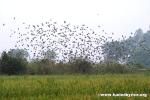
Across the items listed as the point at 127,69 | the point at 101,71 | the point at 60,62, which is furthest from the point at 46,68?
the point at 127,69

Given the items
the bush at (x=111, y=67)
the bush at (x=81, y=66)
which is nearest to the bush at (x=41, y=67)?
the bush at (x=81, y=66)

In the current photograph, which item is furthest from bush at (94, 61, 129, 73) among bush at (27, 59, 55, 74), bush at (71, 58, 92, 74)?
bush at (27, 59, 55, 74)

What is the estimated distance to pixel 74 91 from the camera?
12539mm

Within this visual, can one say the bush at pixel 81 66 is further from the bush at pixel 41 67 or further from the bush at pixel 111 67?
the bush at pixel 41 67

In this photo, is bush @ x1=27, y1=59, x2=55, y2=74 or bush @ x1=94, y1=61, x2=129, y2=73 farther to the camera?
bush @ x1=94, y1=61, x2=129, y2=73

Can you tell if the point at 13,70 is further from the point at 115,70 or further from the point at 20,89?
the point at 20,89

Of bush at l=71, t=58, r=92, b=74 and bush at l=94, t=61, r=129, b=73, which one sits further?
bush at l=94, t=61, r=129, b=73

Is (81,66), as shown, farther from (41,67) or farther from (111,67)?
(41,67)

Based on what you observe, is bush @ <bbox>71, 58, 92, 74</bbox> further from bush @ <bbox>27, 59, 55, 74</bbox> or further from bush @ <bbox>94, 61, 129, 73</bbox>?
bush @ <bbox>27, 59, 55, 74</bbox>

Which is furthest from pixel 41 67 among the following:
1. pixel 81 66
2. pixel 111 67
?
pixel 111 67

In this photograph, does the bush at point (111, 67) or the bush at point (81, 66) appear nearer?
the bush at point (81, 66)

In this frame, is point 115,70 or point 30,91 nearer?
point 30,91

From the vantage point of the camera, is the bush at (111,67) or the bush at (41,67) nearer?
the bush at (41,67)

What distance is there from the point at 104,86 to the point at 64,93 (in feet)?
6.48
